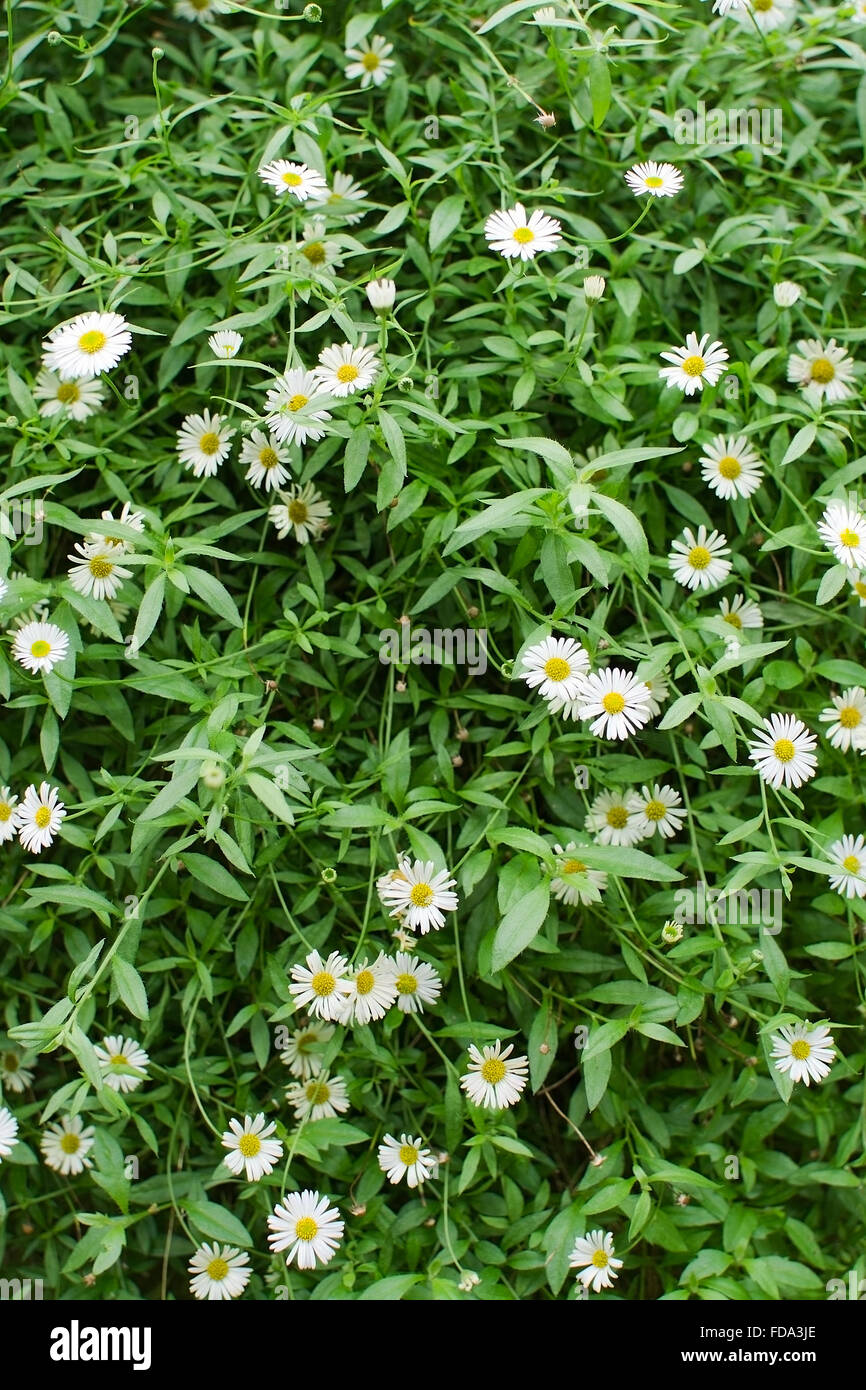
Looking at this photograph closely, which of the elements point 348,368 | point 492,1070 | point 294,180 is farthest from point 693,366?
point 492,1070

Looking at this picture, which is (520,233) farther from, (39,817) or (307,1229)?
(307,1229)

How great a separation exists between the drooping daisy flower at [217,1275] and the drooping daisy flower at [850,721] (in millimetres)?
924

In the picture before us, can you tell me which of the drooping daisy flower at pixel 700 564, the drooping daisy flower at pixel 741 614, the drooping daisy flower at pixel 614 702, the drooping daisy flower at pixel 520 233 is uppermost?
the drooping daisy flower at pixel 520 233

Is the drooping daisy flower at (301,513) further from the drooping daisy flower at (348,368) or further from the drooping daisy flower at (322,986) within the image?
the drooping daisy flower at (322,986)

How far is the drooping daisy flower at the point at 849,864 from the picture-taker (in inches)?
50.6

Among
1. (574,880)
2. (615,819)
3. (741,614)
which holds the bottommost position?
(574,880)

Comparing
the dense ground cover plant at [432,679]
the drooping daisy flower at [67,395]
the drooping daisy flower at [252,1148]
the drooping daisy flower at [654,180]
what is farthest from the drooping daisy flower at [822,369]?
the drooping daisy flower at [252,1148]

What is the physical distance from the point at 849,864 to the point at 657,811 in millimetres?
231

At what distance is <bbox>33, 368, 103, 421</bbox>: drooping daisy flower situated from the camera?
4.56ft

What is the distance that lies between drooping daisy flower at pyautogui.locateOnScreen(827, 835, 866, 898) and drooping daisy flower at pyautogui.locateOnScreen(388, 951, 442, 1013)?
0.47m

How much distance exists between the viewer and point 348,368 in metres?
1.26

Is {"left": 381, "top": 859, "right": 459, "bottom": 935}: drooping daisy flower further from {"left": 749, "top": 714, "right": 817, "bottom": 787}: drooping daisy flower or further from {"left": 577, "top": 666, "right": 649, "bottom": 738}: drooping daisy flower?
{"left": 749, "top": 714, "right": 817, "bottom": 787}: drooping daisy flower
